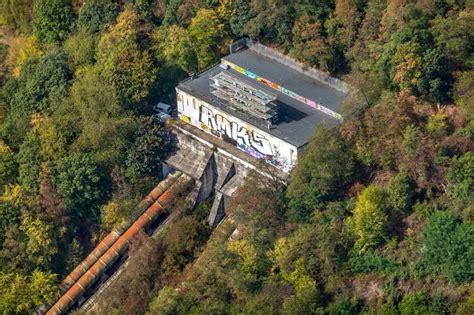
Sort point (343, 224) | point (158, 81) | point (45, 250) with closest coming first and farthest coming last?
point (343, 224), point (45, 250), point (158, 81)

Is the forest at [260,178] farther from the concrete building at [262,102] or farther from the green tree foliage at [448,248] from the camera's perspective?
the concrete building at [262,102]

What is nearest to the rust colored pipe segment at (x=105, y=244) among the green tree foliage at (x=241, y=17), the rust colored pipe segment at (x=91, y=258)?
the rust colored pipe segment at (x=91, y=258)

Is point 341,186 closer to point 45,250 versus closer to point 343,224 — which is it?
point 343,224

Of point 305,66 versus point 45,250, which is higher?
point 305,66

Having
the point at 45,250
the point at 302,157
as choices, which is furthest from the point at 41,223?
the point at 302,157

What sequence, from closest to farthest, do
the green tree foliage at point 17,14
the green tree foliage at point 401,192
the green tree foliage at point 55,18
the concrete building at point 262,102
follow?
the green tree foliage at point 401,192 < the concrete building at point 262,102 < the green tree foliage at point 55,18 < the green tree foliage at point 17,14

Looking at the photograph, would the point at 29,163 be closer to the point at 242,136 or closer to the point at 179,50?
the point at 179,50
